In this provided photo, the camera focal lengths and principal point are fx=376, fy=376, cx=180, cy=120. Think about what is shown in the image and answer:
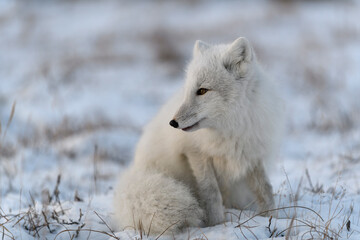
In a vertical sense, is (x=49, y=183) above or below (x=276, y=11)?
below

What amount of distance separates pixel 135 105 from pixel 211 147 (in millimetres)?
7216

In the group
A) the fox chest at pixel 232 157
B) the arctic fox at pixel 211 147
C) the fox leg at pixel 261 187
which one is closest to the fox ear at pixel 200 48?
the arctic fox at pixel 211 147

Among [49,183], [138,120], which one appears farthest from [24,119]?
[49,183]

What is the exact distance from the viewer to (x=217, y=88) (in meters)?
2.90

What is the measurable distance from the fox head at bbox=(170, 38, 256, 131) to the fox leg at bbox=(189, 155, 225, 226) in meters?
0.33

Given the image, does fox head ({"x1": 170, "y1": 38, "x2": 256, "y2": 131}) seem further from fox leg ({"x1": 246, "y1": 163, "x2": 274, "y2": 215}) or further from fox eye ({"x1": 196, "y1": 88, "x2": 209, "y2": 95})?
fox leg ({"x1": 246, "y1": 163, "x2": 274, "y2": 215})

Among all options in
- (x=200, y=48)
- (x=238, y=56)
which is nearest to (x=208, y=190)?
(x=238, y=56)

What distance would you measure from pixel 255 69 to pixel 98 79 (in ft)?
31.5

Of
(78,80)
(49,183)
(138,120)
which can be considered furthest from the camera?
(78,80)

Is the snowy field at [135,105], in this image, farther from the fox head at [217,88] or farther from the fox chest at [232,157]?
the fox head at [217,88]

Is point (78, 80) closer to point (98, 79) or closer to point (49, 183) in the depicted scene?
point (98, 79)

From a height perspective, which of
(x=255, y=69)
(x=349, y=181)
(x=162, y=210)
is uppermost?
(x=255, y=69)

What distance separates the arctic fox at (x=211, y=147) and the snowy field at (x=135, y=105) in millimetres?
199

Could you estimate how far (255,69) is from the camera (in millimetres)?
3109
